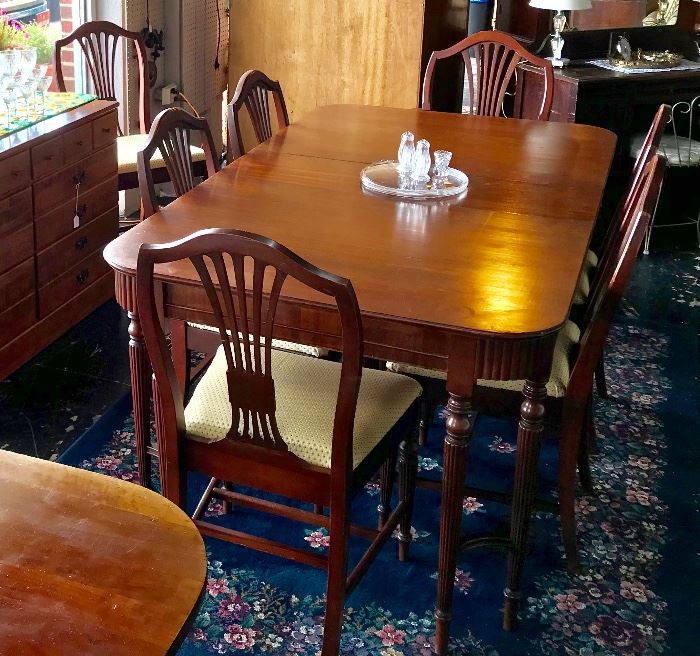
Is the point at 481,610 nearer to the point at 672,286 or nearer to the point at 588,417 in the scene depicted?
the point at 588,417

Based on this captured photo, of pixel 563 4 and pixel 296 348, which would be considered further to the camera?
pixel 563 4

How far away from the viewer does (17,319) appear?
296 centimetres

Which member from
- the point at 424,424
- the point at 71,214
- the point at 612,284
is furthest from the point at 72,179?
the point at 612,284

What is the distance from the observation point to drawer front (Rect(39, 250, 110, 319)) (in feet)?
10.3

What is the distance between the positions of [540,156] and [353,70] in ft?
5.95

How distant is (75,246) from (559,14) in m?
2.40

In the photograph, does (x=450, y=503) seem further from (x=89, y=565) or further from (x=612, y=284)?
(x=89, y=565)

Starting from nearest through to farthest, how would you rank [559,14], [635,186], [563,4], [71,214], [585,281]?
[635,186]
[585,281]
[71,214]
[563,4]
[559,14]

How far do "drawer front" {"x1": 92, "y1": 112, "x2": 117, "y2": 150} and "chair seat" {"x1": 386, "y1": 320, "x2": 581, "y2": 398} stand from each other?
5.12 ft

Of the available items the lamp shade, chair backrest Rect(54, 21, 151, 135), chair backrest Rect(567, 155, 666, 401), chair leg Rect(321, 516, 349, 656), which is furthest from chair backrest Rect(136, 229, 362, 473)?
the lamp shade

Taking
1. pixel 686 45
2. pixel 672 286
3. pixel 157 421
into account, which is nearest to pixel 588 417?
pixel 157 421

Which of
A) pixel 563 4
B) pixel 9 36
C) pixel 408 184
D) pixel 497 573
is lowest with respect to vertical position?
pixel 497 573

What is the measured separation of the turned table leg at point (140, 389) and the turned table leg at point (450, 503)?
67 centimetres

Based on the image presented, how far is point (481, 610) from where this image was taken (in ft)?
7.02
